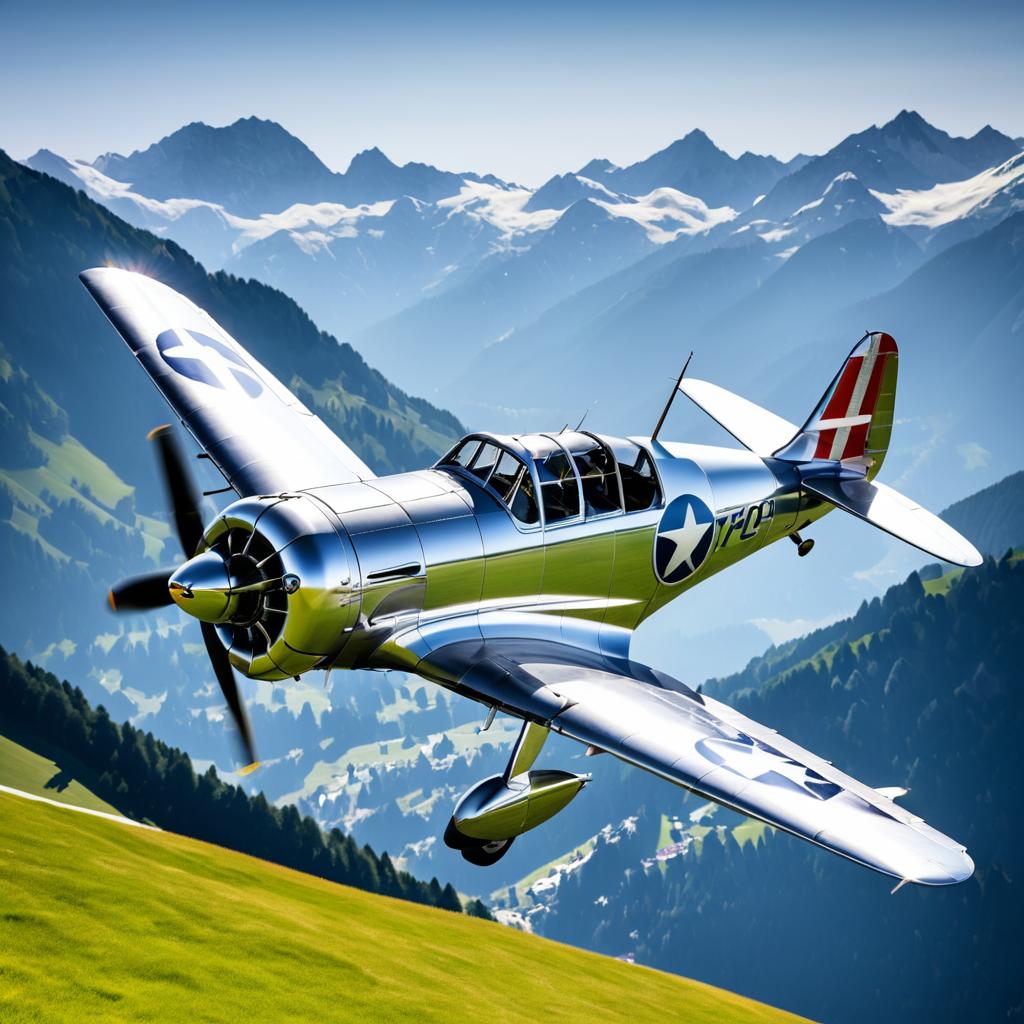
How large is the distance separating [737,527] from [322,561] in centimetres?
1064

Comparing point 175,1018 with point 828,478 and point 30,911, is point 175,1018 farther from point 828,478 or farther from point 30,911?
point 828,478

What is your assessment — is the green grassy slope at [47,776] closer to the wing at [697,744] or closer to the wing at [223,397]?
the wing at [223,397]

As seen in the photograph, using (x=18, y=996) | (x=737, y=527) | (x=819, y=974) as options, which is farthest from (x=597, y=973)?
(x=819, y=974)

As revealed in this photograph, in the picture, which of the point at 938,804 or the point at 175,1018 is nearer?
the point at 175,1018

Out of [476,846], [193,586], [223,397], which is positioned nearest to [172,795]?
[223,397]

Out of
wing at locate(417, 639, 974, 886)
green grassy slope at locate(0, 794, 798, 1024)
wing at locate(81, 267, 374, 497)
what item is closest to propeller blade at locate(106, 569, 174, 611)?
wing at locate(81, 267, 374, 497)

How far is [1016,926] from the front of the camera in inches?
6757

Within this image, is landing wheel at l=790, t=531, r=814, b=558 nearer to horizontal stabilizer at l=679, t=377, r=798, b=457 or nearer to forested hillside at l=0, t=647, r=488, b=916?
horizontal stabilizer at l=679, t=377, r=798, b=457

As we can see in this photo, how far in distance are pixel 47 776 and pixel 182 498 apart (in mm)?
83995

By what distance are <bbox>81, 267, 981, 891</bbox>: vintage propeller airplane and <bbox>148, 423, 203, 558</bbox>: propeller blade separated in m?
0.05

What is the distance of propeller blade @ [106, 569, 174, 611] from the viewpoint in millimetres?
16812

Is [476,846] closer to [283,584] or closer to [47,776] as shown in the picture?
[283,584]

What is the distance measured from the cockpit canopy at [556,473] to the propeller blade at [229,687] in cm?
496

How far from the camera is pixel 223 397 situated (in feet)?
75.7
